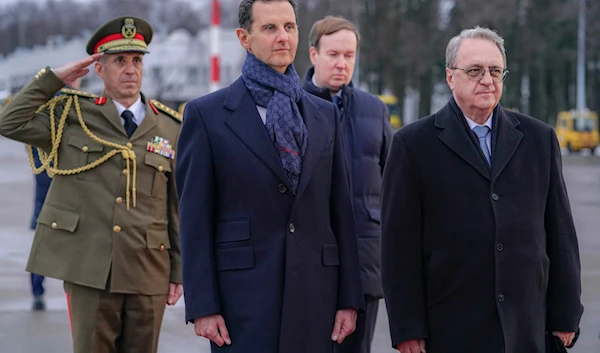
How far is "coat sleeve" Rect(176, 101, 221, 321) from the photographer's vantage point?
3633 mm

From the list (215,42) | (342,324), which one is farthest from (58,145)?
(215,42)

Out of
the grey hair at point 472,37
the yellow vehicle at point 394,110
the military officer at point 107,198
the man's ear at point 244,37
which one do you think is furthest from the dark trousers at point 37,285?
the yellow vehicle at point 394,110

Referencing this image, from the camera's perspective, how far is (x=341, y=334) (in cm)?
381

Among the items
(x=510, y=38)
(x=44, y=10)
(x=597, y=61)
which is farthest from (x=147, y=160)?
(x=44, y=10)

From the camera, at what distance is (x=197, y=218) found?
3.68 metres

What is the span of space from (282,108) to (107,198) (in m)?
1.38

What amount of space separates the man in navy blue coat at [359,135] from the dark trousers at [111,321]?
3.06 feet

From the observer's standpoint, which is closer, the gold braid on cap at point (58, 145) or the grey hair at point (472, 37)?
the grey hair at point (472, 37)

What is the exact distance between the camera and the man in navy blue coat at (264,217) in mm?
3666

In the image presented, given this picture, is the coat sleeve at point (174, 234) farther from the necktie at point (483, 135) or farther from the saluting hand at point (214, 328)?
the necktie at point (483, 135)

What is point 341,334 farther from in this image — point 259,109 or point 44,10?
point 44,10

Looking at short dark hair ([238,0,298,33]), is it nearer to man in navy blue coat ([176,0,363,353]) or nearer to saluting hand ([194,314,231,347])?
man in navy blue coat ([176,0,363,353])

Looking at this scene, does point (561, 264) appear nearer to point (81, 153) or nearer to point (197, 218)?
point (197, 218)

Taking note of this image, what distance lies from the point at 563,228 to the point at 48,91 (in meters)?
2.45
